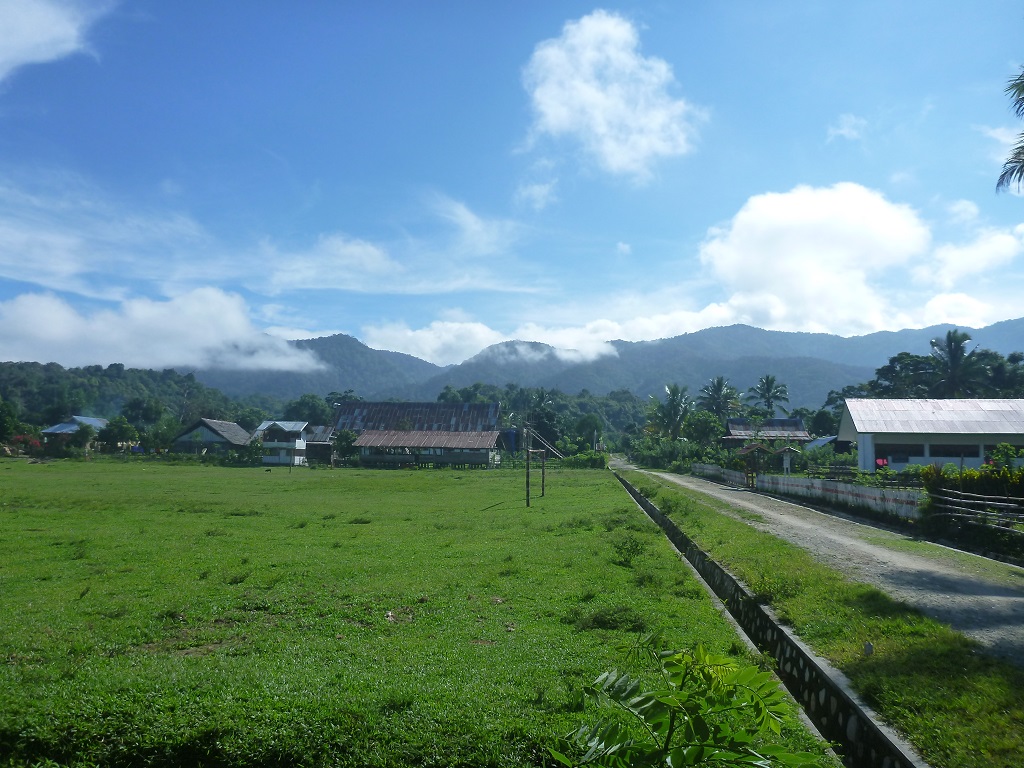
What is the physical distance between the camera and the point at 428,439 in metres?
73.5

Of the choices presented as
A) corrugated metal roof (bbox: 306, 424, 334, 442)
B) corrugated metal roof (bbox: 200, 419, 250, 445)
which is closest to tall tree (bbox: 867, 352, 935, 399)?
corrugated metal roof (bbox: 306, 424, 334, 442)

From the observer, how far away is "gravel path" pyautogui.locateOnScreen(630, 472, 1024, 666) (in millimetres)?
8062

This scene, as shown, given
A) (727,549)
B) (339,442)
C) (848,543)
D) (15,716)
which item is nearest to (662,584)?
(727,549)

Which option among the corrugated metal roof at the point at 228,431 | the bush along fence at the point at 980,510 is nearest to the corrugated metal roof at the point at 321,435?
the corrugated metal roof at the point at 228,431

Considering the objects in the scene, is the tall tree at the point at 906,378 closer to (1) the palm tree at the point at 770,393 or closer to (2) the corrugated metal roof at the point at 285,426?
(1) the palm tree at the point at 770,393

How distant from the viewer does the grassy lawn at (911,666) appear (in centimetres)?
501

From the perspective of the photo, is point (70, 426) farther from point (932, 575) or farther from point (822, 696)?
point (822, 696)

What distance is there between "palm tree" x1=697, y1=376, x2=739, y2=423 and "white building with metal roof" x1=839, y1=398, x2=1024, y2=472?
147 feet

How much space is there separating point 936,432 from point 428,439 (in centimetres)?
4872

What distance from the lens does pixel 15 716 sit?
5.78 m

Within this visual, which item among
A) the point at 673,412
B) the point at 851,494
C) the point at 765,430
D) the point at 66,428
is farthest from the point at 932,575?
the point at 66,428

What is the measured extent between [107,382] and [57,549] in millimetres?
162577

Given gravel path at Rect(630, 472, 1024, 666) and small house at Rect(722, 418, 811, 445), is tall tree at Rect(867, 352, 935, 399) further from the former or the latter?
gravel path at Rect(630, 472, 1024, 666)

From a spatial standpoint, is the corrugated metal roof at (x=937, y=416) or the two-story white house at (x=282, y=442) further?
the two-story white house at (x=282, y=442)
